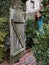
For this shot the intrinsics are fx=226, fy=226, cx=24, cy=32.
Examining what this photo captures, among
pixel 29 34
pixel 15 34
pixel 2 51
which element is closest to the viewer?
pixel 15 34

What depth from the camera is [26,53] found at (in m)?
9.55

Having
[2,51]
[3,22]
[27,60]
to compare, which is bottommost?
[27,60]

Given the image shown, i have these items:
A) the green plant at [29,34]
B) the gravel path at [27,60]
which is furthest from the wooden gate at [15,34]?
the green plant at [29,34]

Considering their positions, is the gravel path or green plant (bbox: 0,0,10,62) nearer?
the gravel path

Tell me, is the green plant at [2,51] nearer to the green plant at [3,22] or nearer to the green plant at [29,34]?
the green plant at [3,22]

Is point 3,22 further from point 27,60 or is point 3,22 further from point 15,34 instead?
point 27,60

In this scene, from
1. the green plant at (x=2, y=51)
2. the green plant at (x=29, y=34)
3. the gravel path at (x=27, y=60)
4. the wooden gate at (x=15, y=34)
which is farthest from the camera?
the green plant at (x=29, y=34)

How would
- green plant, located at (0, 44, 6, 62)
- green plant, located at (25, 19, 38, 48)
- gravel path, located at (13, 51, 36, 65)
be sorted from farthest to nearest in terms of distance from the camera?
green plant, located at (25, 19, 38, 48), green plant, located at (0, 44, 6, 62), gravel path, located at (13, 51, 36, 65)

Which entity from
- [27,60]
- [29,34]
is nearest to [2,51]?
[27,60]

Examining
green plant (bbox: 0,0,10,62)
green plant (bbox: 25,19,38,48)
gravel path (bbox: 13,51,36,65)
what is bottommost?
gravel path (bbox: 13,51,36,65)

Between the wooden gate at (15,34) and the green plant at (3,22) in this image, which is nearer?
the wooden gate at (15,34)

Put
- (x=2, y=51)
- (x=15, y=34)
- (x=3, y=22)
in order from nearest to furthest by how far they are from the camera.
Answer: (x=15, y=34) → (x=2, y=51) → (x=3, y=22)

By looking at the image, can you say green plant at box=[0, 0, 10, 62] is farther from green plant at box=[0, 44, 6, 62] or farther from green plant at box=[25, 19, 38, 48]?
green plant at box=[25, 19, 38, 48]

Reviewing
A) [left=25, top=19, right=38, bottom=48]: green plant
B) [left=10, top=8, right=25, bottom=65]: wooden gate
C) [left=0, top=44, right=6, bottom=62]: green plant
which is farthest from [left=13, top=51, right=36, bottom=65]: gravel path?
[left=25, top=19, right=38, bottom=48]: green plant
